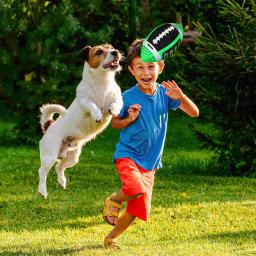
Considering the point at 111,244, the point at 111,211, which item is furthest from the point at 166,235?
the point at 111,211

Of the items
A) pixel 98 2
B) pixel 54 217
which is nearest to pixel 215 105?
pixel 54 217

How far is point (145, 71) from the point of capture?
6.09m

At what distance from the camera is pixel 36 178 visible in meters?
11.1

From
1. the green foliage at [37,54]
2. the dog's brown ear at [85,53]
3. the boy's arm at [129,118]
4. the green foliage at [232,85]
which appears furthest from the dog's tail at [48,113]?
the green foliage at [37,54]

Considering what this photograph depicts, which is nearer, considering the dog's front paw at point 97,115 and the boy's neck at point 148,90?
the dog's front paw at point 97,115

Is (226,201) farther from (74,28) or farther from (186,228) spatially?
(74,28)

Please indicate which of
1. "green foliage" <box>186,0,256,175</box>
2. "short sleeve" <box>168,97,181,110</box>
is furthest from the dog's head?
"green foliage" <box>186,0,256,175</box>

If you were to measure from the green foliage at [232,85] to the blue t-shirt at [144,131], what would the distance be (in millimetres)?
4246

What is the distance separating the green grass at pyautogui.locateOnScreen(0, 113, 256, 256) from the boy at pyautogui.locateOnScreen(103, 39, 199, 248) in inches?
15.9

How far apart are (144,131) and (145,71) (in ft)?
1.48

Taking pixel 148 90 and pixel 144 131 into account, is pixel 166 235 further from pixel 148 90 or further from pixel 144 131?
pixel 148 90

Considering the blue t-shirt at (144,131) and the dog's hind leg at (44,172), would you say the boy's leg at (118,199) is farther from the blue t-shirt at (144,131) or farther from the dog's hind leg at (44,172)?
the dog's hind leg at (44,172)

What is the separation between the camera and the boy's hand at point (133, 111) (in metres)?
6.05

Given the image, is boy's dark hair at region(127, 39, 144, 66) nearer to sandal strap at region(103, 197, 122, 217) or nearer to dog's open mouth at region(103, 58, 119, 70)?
dog's open mouth at region(103, 58, 119, 70)
